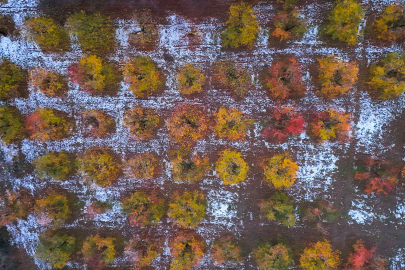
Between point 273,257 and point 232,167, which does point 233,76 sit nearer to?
point 232,167

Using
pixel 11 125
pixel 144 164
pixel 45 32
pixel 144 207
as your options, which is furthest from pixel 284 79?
pixel 11 125


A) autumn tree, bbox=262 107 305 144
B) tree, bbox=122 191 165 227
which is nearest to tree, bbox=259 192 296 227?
autumn tree, bbox=262 107 305 144

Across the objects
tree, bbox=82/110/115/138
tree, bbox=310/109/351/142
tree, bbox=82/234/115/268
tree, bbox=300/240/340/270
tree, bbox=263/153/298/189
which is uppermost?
tree, bbox=82/110/115/138

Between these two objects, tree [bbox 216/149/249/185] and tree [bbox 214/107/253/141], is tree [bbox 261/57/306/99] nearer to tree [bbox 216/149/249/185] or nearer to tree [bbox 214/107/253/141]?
tree [bbox 214/107/253/141]

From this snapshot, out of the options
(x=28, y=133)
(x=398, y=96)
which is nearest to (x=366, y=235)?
(x=398, y=96)

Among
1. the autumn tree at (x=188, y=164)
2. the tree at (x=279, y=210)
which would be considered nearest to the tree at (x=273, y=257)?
the tree at (x=279, y=210)
